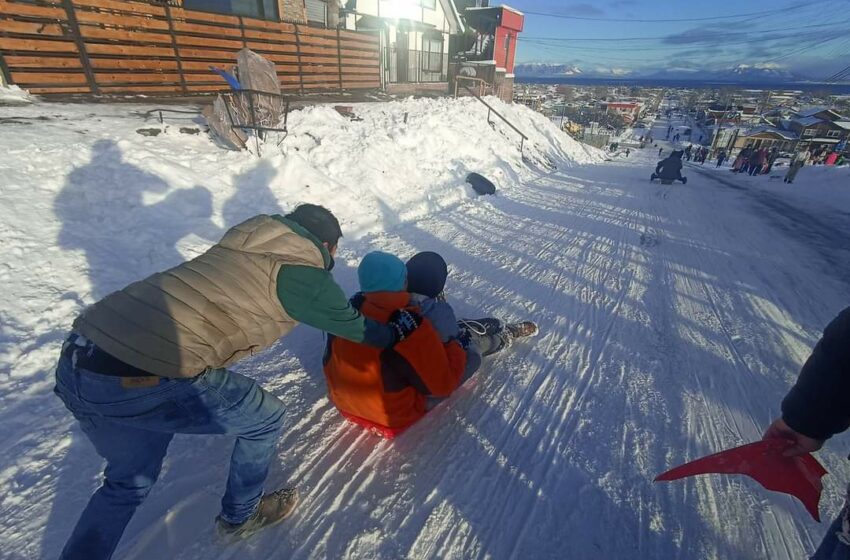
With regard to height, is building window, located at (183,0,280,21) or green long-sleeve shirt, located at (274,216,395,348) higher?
building window, located at (183,0,280,21)

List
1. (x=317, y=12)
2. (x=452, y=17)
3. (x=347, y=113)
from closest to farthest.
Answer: (x=347, y=113) → (x=317, y=12) → (x=452, y=17)

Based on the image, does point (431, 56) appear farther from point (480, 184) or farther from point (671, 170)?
point (480, 184)

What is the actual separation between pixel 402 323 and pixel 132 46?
9.68 meters

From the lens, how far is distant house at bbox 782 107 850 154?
47.5m

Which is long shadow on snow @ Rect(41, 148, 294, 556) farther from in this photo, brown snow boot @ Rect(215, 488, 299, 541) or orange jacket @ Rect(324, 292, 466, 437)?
orange jacket @ Rect(324, 292, 466, 437)

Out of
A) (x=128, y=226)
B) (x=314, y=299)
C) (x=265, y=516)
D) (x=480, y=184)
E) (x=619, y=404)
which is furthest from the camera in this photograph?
(x=480, y=184)

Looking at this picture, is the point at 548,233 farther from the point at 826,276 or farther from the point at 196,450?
the point at 196,450

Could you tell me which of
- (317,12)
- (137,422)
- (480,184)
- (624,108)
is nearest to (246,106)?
(480,184)

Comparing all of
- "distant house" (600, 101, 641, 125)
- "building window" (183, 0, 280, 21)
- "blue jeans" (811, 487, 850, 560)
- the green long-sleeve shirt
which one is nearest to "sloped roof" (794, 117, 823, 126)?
"distant house" (600, 101, 641, 125)

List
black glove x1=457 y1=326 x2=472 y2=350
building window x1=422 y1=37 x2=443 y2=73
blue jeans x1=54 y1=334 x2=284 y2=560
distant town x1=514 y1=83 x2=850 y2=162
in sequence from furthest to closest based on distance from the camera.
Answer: distant town x1=514 y1=83 x2=850 y2=162 → building window x1=422 y1=37 x2=443 y2=73 → black glove x1=457 y1=326 x2=472 y2=350 → blue jeans x1=54 y1=334 x2=284 y2=560

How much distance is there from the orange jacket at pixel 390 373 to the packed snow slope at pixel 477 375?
0.87 ft

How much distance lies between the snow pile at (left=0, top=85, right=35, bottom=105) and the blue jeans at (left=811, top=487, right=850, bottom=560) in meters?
9.92

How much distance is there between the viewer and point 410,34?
18422 millimetres

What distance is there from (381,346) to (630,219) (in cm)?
723
